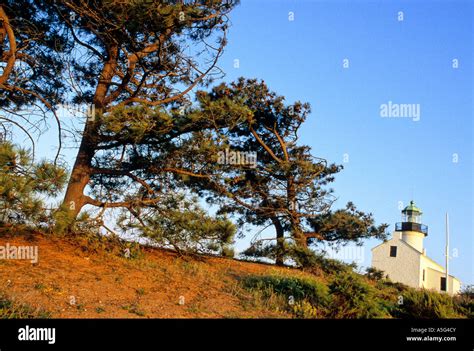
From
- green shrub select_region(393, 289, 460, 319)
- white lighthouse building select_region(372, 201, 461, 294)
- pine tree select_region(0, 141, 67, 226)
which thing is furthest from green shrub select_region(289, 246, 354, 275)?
white lighthouse building select_region(372, 201, 461, 294)

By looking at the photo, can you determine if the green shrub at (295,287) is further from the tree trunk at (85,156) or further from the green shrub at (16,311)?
the green shrub at (16,311)

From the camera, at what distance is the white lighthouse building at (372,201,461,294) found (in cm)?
4250

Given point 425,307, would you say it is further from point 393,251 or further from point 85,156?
point 393,251

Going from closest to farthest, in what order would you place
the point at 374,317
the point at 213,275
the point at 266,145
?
the point at 374,317, the point at 213,275, the point at 266,145

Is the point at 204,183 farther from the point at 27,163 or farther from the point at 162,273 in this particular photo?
the point at 27,163

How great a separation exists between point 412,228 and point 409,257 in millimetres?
2882

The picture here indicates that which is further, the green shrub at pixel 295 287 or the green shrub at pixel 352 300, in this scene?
the green shrub at pixel 295 287

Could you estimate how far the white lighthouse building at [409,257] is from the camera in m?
42.5

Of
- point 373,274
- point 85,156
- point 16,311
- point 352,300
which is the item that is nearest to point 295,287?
point 352,300

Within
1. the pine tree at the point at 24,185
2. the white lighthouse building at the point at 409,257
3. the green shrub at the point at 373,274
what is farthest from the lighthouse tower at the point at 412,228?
the pine tree at the point at 24,185

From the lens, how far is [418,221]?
45531 mm

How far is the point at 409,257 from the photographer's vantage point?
43.0 m
